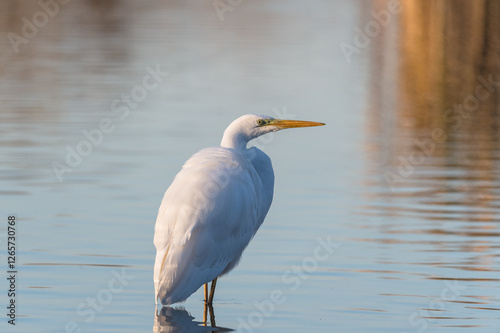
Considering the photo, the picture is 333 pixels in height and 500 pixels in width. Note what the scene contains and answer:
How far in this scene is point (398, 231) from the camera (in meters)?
11.3

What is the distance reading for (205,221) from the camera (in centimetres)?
836

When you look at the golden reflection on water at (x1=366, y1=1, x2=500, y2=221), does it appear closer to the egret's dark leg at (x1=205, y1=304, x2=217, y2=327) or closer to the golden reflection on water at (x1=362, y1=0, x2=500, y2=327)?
the golden reflection on water at (x1=362, y1=0, x2=500, y2=327)

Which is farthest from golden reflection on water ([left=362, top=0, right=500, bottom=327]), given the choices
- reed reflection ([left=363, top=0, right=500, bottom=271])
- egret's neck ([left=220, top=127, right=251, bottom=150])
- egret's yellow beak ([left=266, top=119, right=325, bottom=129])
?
egret's neck ([left=220, top=127, right=251, bottom=150])

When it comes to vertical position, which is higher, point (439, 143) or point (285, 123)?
point (285, 123)

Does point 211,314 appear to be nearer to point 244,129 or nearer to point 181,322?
point 181,322

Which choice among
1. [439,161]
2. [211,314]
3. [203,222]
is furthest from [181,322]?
[439,161]

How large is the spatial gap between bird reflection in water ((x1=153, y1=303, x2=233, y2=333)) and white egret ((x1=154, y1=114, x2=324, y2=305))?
18 centimetres

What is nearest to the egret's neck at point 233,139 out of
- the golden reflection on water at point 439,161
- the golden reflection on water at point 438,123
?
the golden reflection on water at point 439,161

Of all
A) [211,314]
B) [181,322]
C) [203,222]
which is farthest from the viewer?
[211,314]

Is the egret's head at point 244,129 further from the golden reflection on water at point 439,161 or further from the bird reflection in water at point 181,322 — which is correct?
the golden reflection on water at point 439,161

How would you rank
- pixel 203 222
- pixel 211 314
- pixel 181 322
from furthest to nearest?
pixel 211 314
pixel 203 222
pixel 181 322

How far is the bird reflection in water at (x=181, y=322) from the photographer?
8.01 m

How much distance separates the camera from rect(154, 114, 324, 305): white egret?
8117 millimetres

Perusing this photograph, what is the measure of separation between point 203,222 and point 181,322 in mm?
753
